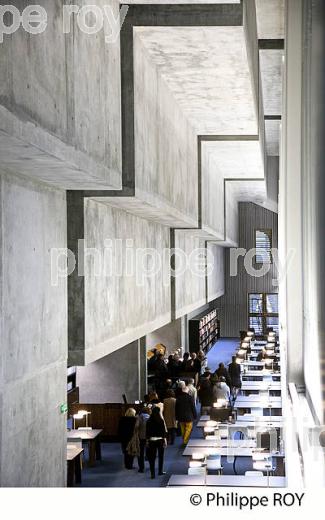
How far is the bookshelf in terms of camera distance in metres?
27.6

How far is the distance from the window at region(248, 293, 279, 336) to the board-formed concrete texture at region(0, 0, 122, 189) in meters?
27.5

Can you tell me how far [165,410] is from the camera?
14.7 metres

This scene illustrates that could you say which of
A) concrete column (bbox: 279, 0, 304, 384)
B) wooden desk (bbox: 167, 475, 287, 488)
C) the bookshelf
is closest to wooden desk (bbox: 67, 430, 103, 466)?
→ wooden desk (bbox: 167, 475, 287, 488)

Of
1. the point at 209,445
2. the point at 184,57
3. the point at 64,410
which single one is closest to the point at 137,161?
the point at 184,57

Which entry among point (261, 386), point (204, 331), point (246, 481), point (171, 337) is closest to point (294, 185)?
point (246, 481)

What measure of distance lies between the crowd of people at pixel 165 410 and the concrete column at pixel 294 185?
239 centimetres

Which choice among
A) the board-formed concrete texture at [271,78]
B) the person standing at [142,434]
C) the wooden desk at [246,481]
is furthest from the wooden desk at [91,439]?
the board-formed concrete texture at [271,78]

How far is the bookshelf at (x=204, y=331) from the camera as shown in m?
27.6

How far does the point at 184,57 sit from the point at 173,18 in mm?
1192

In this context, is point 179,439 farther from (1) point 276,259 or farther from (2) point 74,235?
(1) point 276,259

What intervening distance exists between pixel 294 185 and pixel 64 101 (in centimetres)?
661

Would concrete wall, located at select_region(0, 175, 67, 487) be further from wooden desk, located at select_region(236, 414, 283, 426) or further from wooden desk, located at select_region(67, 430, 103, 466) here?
wooden desk, located at select_region(236, 414, 283, 426)

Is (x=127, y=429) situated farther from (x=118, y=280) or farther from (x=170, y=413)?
(x=118, y=280)

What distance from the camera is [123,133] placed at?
7590 millimetres
